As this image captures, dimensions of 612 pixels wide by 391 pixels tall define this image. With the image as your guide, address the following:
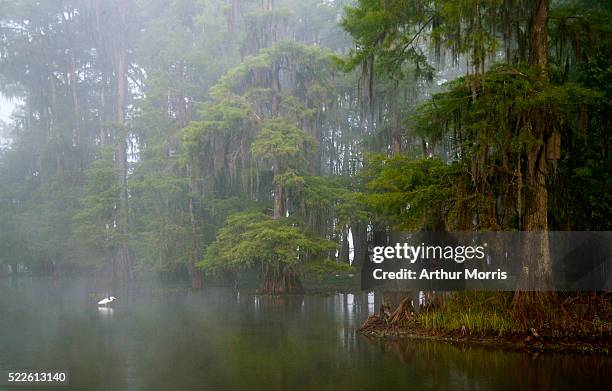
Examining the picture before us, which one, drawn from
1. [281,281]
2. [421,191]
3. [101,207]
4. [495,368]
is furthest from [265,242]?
[495,368]

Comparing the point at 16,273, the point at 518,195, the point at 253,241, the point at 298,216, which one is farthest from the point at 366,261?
the point at 16,273

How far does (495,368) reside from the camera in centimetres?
910

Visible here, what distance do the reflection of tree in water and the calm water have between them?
0.6 inches

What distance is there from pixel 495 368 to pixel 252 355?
435 cm

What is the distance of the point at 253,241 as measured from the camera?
63.9 ft

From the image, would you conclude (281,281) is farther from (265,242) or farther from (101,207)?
(101,207)

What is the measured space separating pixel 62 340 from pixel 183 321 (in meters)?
3.45

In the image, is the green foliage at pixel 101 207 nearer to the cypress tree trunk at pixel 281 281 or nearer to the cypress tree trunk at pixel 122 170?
the cypress tree trunk at pixel 122 170

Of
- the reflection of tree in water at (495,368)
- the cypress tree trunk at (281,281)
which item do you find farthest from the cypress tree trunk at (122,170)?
the reflection of tree in water at (495,368)

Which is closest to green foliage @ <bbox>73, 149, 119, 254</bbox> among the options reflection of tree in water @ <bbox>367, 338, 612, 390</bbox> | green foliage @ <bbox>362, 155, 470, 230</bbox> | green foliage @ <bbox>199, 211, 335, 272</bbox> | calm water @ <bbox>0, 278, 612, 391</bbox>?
green foliage @ <bbox>199, 211, 335, 272</bbox>

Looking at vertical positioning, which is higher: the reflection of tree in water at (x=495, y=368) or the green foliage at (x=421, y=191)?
the green foliage at (x=421, y=191)

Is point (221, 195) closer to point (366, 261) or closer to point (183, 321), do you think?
point (366, 261)

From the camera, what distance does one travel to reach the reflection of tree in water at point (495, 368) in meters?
8.23

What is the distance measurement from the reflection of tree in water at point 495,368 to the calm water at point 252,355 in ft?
0.05
